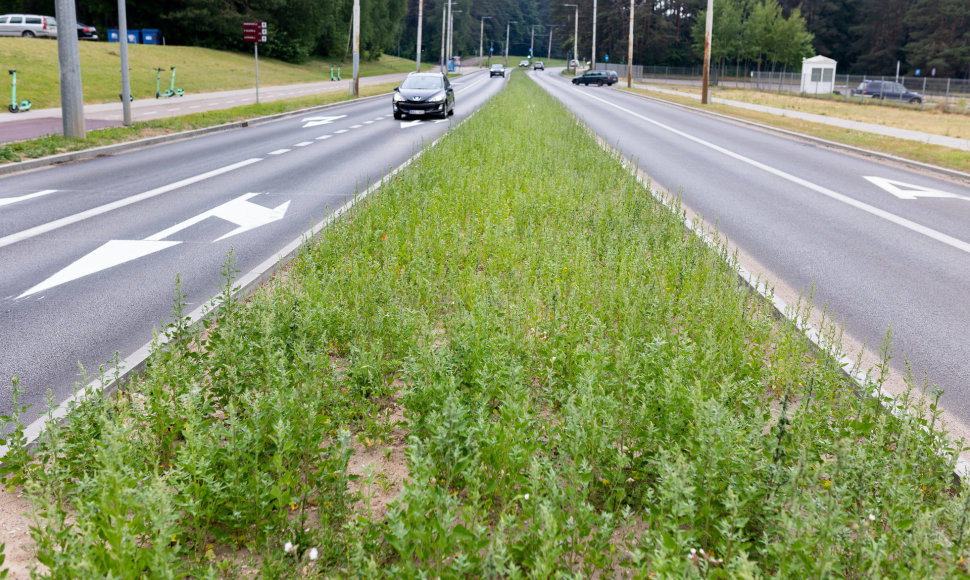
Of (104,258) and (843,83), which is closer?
(104,258)

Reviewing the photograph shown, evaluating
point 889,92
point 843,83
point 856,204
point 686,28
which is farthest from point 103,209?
point 686,28

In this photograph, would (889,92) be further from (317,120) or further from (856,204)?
(856,204)

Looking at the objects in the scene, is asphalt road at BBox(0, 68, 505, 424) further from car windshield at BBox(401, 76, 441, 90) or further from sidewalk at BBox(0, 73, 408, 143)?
car windshield at BBox(401, 76, 441, 90)

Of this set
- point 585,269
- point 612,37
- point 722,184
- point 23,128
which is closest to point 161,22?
point 23,128

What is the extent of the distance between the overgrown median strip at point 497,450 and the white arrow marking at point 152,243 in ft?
9.95

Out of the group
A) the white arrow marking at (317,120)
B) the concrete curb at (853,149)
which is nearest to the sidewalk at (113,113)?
the white arrow marking at (317,120)

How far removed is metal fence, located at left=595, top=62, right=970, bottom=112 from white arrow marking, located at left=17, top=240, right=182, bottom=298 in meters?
42.1

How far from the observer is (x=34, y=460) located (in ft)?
12.7

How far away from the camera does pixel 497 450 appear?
3.49m

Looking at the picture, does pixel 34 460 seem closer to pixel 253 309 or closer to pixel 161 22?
pixel 253 309

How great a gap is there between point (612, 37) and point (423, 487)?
138496 millimetres

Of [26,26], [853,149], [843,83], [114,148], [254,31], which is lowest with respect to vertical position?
[114,148]

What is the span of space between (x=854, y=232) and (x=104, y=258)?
9.04 m

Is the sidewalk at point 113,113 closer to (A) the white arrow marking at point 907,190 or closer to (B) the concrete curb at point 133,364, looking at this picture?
(B) the concrete curb at point 133,364
